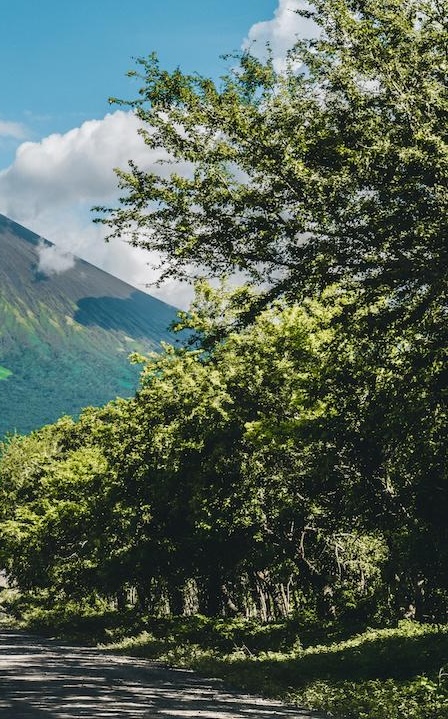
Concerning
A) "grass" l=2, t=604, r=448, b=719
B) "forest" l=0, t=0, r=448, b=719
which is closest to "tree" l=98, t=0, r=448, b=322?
"forest" l=0, t=0, r=448, b=719

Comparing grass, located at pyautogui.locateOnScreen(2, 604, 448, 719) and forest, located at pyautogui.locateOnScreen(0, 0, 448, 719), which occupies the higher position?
forest, located at pyautogui.locateOnScreen(0, 0, 448, 719)

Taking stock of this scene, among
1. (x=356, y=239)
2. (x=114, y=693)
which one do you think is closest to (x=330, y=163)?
(x=356, y=239)

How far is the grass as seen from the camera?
1310cm

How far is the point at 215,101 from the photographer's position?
40.9 ft

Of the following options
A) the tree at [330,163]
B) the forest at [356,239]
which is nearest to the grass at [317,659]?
the forest at [356,239]

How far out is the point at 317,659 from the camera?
60.0 feet

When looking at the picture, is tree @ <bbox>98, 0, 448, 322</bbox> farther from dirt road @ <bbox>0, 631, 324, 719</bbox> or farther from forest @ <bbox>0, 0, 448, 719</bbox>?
dirt road @ <bbox>0, 631, 324, 719</bbox>

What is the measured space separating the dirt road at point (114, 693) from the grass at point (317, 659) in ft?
2.95

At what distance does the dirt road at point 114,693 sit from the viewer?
11992mm

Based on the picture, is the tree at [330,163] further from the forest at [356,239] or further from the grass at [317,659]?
the grass at [317,659]

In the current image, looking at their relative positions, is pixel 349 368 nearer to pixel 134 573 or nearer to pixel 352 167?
pixel 352 167

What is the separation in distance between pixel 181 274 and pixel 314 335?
1078cm

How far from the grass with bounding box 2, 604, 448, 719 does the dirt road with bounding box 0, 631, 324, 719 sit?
0.90m

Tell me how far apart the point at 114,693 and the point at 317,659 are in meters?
5.94
